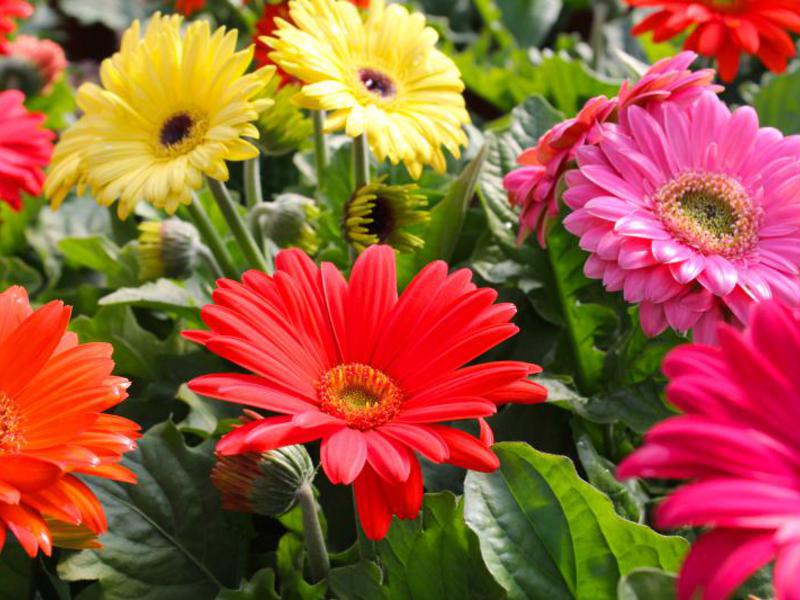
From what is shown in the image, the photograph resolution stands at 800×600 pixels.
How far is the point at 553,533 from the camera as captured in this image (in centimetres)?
69

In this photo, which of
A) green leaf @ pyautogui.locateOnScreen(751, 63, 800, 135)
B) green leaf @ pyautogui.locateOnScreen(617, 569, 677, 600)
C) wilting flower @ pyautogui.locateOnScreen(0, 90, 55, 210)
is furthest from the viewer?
green leaf @ pyautogui.locateOnScreen(751, 63, 800, 135)

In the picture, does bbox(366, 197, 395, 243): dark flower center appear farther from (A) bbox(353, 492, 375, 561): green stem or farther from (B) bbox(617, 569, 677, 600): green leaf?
(B) bbox(617, 569, 677, 600): green leaf

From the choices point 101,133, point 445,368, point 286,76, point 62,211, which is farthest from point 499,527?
point 62,211

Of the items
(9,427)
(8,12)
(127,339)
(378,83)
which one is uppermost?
(378,83)

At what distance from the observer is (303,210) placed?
0.91m

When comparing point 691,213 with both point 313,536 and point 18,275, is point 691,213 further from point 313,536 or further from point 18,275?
point 18,275

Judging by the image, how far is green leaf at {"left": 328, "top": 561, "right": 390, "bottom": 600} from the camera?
0.70 m

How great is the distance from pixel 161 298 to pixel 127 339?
0.27 ft

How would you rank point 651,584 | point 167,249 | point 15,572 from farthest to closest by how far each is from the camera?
1. point 167,249
2. point 15,572
3. point 651,584

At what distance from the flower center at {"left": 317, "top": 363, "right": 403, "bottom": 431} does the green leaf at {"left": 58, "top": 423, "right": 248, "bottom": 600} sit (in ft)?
0.68

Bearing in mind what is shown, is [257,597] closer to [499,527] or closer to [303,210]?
[499,527]

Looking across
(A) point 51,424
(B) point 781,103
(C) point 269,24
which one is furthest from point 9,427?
(B) point 781,103

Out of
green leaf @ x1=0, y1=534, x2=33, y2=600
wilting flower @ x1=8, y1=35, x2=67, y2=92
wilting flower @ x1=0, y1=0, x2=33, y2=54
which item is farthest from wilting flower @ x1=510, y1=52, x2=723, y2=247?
wilting flower @ x1=8, y1=35, x2=67, y2=92

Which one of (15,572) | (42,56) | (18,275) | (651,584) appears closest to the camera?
(651,584)
